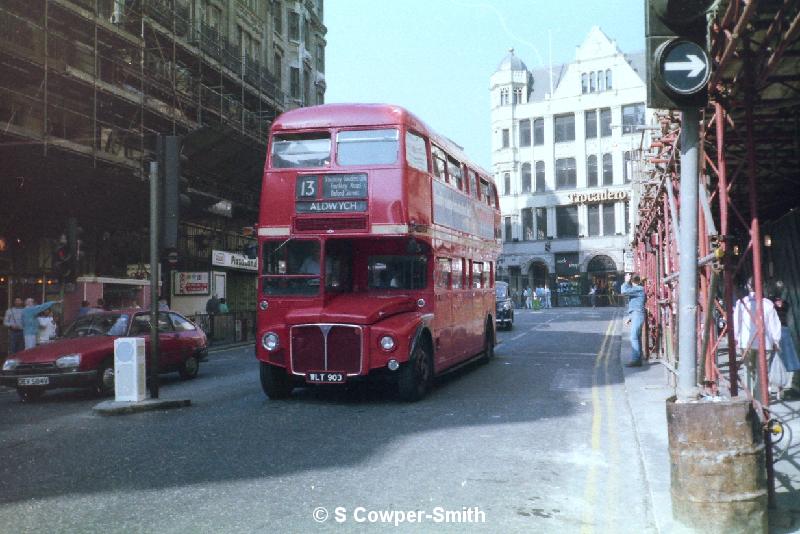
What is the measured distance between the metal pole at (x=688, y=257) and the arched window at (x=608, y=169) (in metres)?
59.5

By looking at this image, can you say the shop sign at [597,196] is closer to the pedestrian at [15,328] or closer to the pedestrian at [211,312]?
the pedestrian at [211,312]

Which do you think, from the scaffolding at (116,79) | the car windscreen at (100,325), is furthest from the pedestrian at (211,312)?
the car windscreen at (100,325)

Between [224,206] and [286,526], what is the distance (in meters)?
27.1

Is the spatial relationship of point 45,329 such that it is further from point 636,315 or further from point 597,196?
point 597,196

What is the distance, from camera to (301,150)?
11359 mm

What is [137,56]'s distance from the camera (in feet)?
89.1

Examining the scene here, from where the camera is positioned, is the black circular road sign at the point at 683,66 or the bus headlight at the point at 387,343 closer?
the black circular road sign at the point at 683,66

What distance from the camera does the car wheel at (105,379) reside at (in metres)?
12.6

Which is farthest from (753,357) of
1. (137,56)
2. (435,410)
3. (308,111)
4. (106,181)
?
(137,56)

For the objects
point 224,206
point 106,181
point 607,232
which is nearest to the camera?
point 106,181

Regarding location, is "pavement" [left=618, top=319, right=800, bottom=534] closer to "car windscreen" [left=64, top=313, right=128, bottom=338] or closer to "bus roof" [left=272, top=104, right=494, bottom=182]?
"bus roof" [left=272, top=104, right=494, bottom=182]

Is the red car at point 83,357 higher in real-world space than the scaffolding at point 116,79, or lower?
lower

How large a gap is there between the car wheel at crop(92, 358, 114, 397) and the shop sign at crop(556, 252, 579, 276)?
54.2m

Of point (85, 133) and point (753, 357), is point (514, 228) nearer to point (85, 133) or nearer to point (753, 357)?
point (85, 133)
